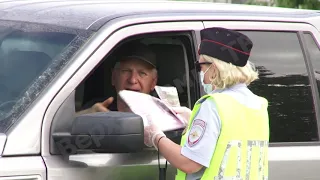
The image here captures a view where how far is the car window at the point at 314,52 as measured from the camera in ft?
14.2

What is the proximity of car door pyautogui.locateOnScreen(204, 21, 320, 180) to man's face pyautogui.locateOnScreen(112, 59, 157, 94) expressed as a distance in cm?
44

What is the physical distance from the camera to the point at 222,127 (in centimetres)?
332

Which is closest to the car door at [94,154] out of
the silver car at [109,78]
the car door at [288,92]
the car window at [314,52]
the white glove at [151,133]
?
the silver car at [109,78]

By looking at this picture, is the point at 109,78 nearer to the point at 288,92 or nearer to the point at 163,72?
the point at 163,72

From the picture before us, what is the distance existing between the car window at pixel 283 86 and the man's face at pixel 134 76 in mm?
536

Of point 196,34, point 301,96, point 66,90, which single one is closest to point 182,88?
point 196,34

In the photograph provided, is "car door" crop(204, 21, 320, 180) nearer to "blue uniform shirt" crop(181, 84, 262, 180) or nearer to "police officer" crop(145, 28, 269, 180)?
"police officer" crop(145, 28, 269, 180)

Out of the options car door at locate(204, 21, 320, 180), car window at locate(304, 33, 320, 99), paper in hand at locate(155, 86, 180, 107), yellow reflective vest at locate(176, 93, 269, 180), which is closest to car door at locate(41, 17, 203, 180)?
yellow reflective vest at locate(176, 93, 269, 180)

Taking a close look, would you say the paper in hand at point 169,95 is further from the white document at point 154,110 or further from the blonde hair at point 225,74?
the blonde hair at point 225,74

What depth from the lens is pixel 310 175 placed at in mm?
4090

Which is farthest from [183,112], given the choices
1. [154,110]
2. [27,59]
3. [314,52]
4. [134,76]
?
[314,52]

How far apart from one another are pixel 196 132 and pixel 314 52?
1317 millimetres

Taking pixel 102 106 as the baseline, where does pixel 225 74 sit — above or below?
above

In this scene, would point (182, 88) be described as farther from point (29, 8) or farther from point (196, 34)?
point (29, 8)
